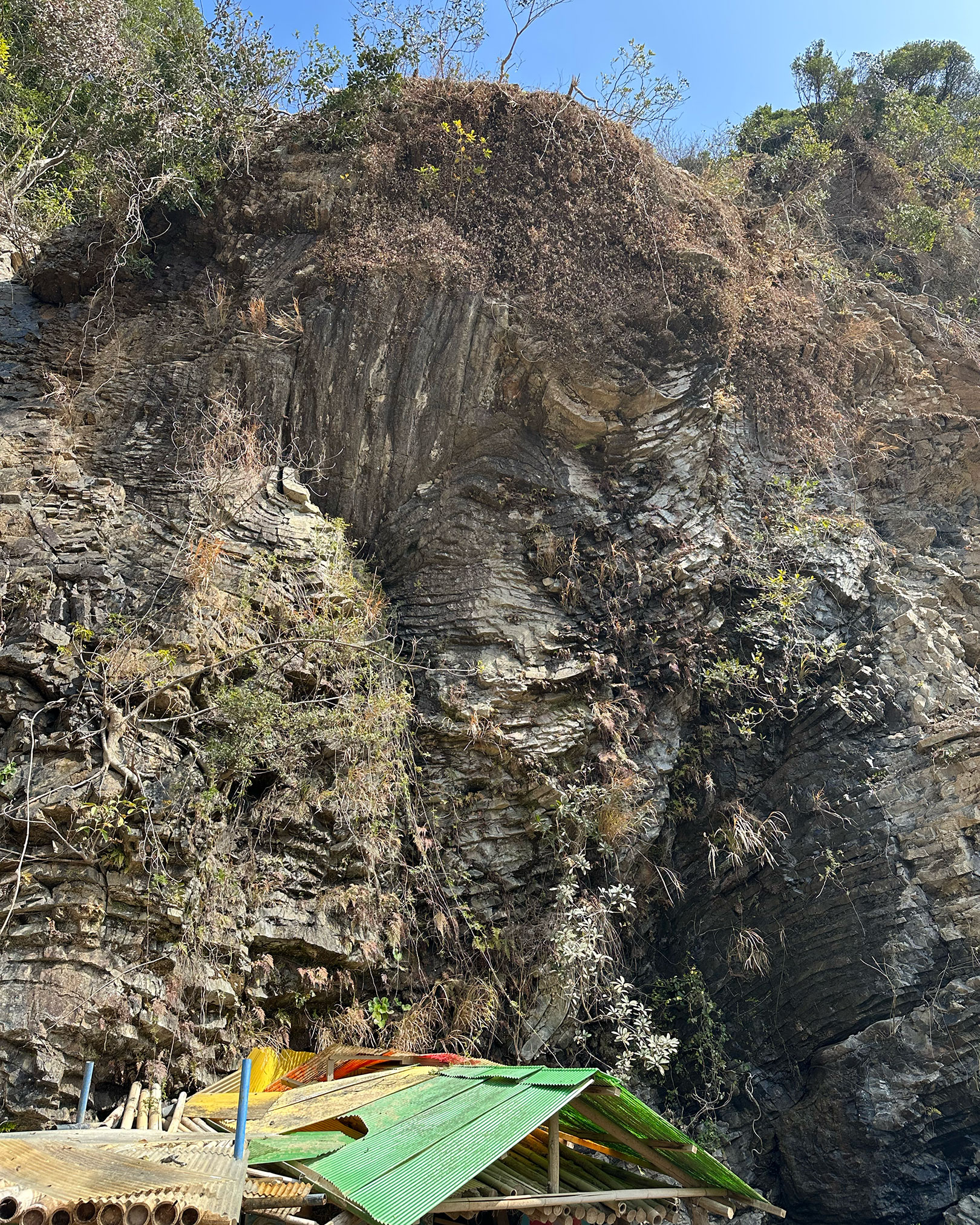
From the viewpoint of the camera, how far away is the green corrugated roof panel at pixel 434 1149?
340 centimetres

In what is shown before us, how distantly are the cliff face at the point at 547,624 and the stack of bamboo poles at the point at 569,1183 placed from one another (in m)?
1.19

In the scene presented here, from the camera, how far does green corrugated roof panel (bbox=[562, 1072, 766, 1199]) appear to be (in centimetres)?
462

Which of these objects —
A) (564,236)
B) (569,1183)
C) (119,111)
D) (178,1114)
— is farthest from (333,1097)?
(119,111)

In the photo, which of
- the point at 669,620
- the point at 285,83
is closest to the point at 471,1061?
the point at 669,620

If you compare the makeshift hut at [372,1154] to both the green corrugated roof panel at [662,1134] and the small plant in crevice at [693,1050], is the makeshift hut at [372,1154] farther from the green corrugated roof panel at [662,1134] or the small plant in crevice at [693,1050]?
the small plant in crevice at [693,1050]

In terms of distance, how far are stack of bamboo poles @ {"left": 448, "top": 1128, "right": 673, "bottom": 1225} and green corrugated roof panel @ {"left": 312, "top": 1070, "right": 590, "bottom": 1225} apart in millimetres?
512

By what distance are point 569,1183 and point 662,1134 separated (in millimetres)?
661

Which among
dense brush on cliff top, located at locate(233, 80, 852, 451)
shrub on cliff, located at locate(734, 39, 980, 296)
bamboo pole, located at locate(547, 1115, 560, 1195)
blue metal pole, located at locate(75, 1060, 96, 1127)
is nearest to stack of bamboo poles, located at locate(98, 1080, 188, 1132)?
blue metal pole, located at locate(75, 1060, 96, 1127)

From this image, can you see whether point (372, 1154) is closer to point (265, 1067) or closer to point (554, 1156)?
point (554, 1156)

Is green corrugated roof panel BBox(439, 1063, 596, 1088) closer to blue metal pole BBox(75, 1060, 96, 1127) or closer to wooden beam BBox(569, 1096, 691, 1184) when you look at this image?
wooden beam BBox(569, 1096, 691, 1184)

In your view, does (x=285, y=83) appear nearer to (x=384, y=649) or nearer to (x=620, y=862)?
(x=384, y=649)

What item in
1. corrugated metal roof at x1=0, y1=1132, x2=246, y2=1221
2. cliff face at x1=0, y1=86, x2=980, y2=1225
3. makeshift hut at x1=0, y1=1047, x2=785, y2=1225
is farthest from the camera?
cliff face at x1=0, y1=86, x2=980, y2=1225

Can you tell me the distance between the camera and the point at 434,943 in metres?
6.45

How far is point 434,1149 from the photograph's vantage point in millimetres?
3807
